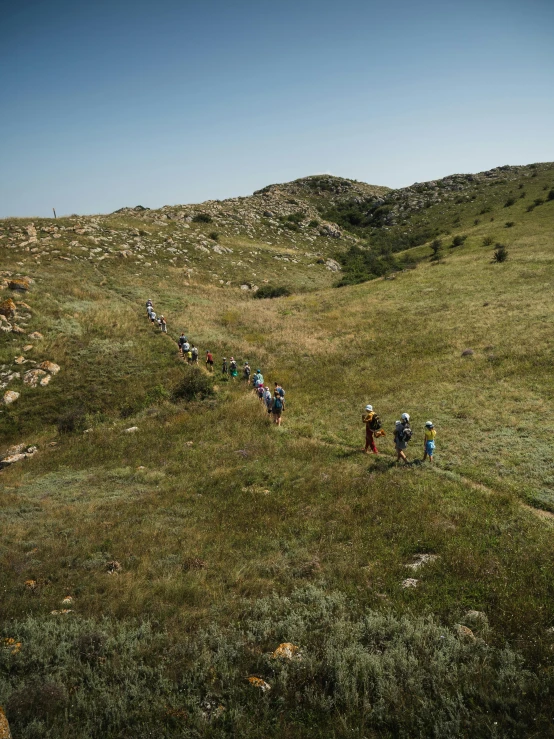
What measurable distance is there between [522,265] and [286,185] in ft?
355

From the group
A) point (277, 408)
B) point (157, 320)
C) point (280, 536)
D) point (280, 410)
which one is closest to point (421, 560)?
point (280, 536)

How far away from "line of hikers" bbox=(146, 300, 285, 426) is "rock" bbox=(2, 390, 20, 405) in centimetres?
1120

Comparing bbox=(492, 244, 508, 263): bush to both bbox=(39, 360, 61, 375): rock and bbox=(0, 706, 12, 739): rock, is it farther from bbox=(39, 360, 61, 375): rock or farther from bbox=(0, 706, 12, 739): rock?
bbox=(0, 706, 12, 739): rock

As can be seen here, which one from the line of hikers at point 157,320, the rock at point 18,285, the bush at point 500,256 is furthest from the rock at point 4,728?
the bush at point 500,256

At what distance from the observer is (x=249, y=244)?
253 ft

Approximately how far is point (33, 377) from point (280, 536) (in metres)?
21.9

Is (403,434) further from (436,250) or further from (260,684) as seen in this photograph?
(436,250)

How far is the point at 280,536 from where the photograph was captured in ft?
34.7

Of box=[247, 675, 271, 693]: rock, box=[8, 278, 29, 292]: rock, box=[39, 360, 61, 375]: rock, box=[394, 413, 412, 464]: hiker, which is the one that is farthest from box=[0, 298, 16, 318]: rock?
box=[247, 675, 271, 693]: rock

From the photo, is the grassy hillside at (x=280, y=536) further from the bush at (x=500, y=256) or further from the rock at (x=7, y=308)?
the bush at (x=500, y=256)

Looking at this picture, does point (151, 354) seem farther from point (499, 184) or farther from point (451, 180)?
point (451, 180)

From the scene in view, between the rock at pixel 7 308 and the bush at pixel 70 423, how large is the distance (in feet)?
44.9

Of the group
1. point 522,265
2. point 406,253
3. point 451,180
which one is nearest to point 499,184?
point 451,180

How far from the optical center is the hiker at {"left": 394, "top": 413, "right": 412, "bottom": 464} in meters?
14.5
